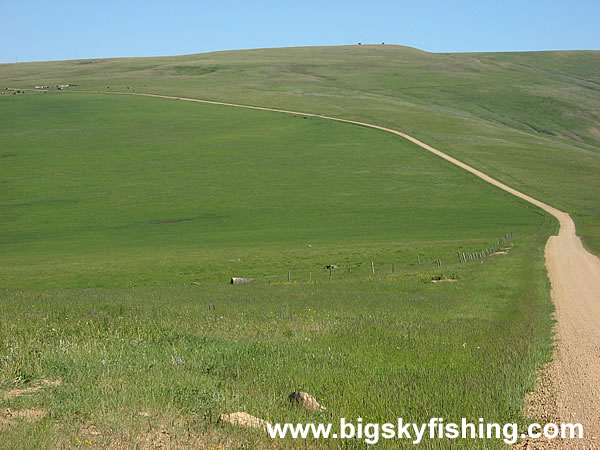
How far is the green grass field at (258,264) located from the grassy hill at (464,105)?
99 cm

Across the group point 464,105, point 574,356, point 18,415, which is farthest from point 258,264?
point 464,105

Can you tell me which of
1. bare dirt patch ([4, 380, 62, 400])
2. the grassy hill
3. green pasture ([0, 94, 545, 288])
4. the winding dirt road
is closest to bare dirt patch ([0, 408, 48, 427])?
bare dirt patch ([4, 380, 62, 400])

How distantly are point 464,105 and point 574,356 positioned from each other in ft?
462

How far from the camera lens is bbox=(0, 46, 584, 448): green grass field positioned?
9383 mm

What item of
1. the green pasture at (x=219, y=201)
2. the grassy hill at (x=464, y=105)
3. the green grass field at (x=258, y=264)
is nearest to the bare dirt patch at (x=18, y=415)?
the green grass field at (x=258, y=264)

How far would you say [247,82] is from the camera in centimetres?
16650

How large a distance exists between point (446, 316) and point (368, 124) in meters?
95.0

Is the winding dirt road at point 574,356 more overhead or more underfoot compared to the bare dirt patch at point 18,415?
more underfoot

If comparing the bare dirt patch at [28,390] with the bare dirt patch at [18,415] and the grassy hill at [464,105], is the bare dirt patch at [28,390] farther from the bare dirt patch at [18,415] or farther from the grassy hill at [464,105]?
the grassy hill at [464,105]

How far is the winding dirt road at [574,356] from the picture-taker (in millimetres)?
9539

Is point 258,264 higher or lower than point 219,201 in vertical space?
lower

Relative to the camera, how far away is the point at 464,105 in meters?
146

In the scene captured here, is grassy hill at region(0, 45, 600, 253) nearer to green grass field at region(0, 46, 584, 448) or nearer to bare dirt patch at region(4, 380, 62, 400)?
green grass field at region(0, 46, 584, 448)

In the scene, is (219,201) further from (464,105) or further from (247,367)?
(464,105)
